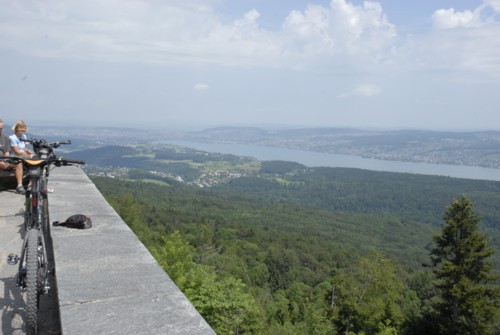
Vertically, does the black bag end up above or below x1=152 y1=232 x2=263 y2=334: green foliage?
above

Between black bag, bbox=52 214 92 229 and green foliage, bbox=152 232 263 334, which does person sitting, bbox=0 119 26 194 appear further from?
green foliage, bbox=152 232 263 334

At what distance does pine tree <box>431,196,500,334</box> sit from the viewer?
2119 centimetres

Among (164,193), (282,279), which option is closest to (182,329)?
(282,279)

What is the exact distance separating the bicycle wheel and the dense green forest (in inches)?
128

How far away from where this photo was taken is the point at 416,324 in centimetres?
2433

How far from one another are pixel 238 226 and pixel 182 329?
78.6m

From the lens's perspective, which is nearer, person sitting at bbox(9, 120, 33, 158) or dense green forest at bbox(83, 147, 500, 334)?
person sitting at bbox(9, 120, 33, 158)

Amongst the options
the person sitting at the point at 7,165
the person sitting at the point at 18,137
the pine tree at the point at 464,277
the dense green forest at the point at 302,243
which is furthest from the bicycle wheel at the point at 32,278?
the pine tree at the point at 464,277

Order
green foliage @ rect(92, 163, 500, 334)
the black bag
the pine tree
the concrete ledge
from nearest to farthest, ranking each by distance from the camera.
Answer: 1. the concrete ledge
2. the black bag
3. green foliage @ rect(92, 163, 500, 334)
4. the pine tree

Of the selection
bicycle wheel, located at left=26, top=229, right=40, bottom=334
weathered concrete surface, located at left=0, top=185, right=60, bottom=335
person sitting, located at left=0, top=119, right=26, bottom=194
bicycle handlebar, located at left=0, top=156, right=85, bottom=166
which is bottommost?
weathered concrete surface, located at left=0, top=185, right=60, bottom=335

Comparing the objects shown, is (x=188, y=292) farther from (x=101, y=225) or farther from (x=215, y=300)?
(x=101, y=225)

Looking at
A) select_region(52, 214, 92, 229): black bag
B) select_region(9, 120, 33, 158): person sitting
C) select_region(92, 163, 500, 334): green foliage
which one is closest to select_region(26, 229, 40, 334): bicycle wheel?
select_region(52, 214, 92, 229): black bag

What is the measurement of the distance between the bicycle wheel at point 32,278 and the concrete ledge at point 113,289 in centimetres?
16

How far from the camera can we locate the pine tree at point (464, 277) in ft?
69.5
